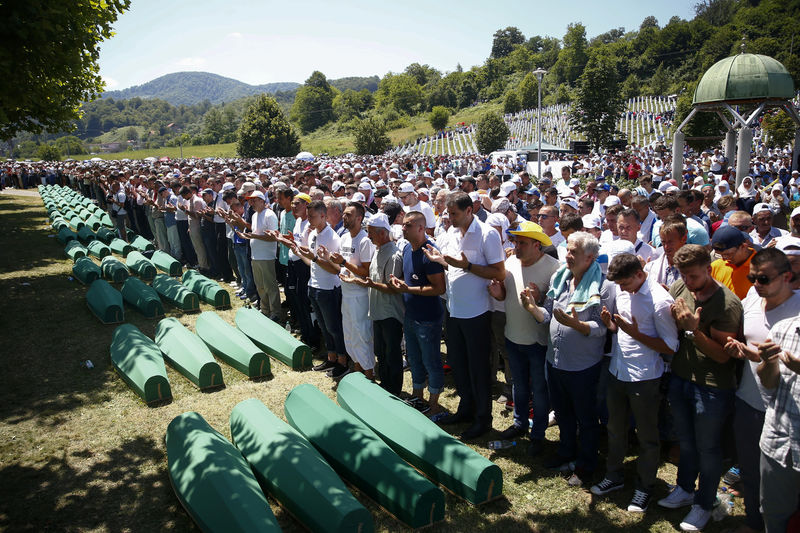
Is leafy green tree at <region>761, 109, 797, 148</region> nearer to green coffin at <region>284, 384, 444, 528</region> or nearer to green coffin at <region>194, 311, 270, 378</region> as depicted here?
green coffin at <region>194, 311, 270, 378</region>

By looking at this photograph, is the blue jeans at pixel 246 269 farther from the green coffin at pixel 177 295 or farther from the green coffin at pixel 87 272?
the green coffin at pixel 87 272

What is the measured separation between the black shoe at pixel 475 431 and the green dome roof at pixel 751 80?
59.2 ft

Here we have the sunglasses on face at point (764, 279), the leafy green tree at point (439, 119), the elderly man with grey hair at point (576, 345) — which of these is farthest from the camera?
the leafy green tree at point (439, 119)

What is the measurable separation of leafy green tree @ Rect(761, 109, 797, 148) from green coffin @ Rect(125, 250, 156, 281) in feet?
129

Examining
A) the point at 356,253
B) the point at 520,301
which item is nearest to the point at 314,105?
the point at 356,253

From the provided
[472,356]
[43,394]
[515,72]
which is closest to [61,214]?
[43,394]

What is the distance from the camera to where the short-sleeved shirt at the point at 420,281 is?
18.8ft

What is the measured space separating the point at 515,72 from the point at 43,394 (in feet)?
445

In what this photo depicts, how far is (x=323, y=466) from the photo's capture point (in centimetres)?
456

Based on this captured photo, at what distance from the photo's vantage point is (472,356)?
220 inches

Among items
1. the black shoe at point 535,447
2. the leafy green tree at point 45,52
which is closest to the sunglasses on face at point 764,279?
the black shoe at point 535,447

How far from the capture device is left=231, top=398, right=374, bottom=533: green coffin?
402cm

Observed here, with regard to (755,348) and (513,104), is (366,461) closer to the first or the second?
(755,348)

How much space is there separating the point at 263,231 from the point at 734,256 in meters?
7.01
